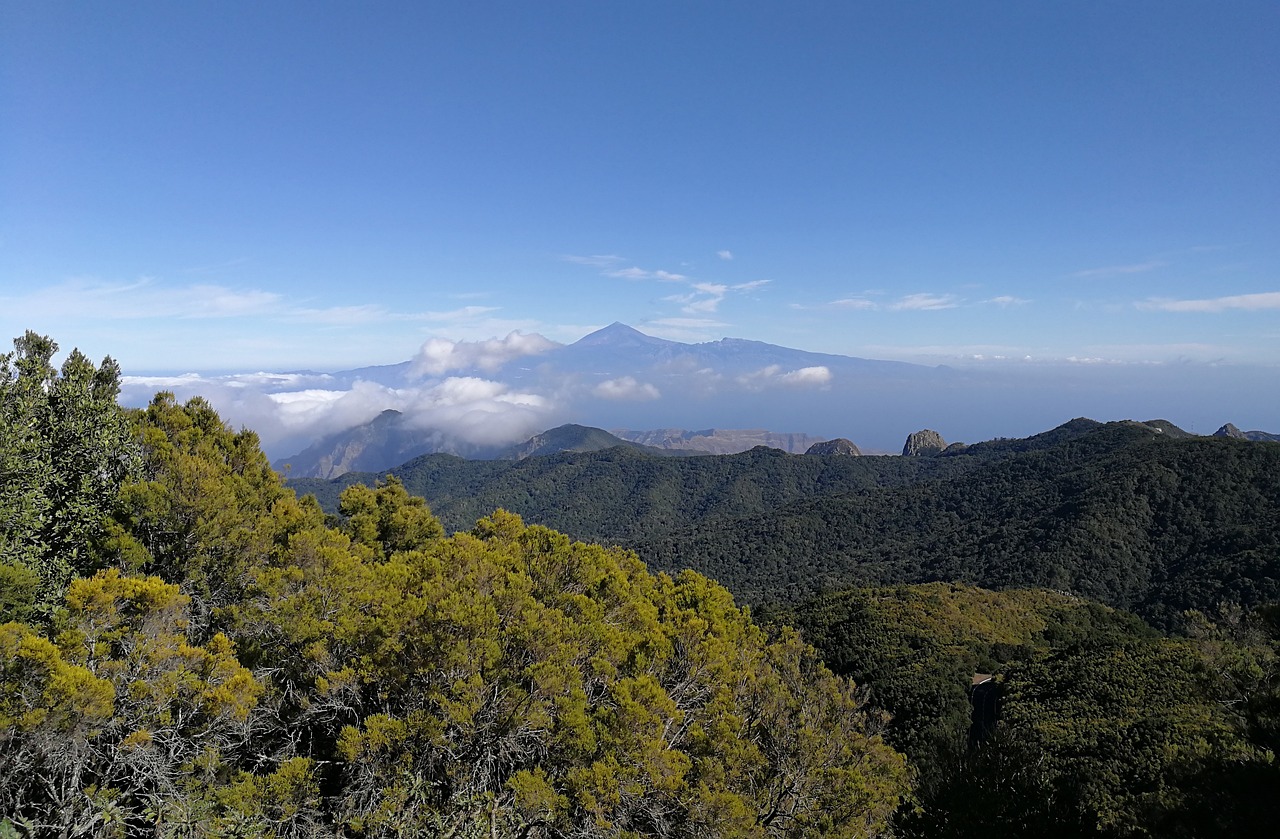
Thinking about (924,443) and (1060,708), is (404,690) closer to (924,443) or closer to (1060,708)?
(1060,708)

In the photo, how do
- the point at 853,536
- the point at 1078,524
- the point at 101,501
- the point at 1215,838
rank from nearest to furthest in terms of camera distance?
the point at 1215,838, the point at 101,501, the point at 1078,524, the point at 853,536

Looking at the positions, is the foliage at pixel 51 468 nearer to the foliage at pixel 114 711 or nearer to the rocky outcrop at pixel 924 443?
the foliage at pixel 114 711

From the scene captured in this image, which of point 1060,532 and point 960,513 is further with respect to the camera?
point 960,513

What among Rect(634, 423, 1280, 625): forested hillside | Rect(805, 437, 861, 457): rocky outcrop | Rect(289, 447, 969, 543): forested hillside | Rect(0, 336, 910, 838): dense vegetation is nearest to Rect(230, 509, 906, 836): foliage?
Rect(0, 336, 910, 838): dense vegetation

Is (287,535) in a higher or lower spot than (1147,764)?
higher

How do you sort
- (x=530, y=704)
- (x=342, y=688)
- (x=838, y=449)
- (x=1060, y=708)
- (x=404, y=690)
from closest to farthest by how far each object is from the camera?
(x=530, y=704) → (x=404, y=690) → (x=342, y=688) → (x=1060, y=708) → (x=838, y=449)

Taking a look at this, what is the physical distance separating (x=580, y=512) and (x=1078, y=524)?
309 feet

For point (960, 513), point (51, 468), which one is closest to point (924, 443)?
point (960, 513)

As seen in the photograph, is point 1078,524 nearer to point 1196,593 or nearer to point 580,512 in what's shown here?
point 1196,593

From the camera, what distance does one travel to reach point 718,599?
1347cm

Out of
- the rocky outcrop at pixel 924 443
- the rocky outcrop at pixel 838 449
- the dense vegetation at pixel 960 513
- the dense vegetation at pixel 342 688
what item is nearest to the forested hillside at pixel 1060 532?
the dense vegetation at pixel 960 513

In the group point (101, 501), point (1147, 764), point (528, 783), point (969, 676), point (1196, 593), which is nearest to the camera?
point (528, 783)

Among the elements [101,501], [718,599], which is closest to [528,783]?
[718,599]

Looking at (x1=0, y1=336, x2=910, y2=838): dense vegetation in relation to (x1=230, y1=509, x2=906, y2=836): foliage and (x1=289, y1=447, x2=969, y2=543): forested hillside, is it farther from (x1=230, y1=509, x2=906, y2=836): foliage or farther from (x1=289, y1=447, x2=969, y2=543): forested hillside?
(x1=289, y1=447, x2=969, y2=543): forested hillside
